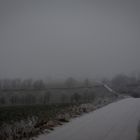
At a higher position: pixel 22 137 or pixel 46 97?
pixel 22 137

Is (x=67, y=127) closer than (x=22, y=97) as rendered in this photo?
Yes

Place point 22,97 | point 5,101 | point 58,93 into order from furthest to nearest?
1. point 58,93
2. point 22,97
3. point 5,101

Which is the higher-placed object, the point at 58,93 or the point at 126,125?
the point at 126,125

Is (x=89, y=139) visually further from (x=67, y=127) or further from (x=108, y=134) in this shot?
(x=67, y=127)

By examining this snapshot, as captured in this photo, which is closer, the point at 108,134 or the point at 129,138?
the point at 129,138

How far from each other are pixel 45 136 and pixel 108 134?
226 centimetres

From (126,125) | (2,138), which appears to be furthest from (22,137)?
(126,125)

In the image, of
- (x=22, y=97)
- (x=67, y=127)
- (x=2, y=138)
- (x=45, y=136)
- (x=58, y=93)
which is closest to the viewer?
(x=2, y=138)

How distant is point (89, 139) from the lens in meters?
7.16

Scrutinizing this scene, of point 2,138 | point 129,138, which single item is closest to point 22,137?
point 2,138

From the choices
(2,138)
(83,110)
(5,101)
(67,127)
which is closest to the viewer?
(2,138)

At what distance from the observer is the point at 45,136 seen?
24.4ft

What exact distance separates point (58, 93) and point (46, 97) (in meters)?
5.52

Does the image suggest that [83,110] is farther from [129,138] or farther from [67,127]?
[129,138]
